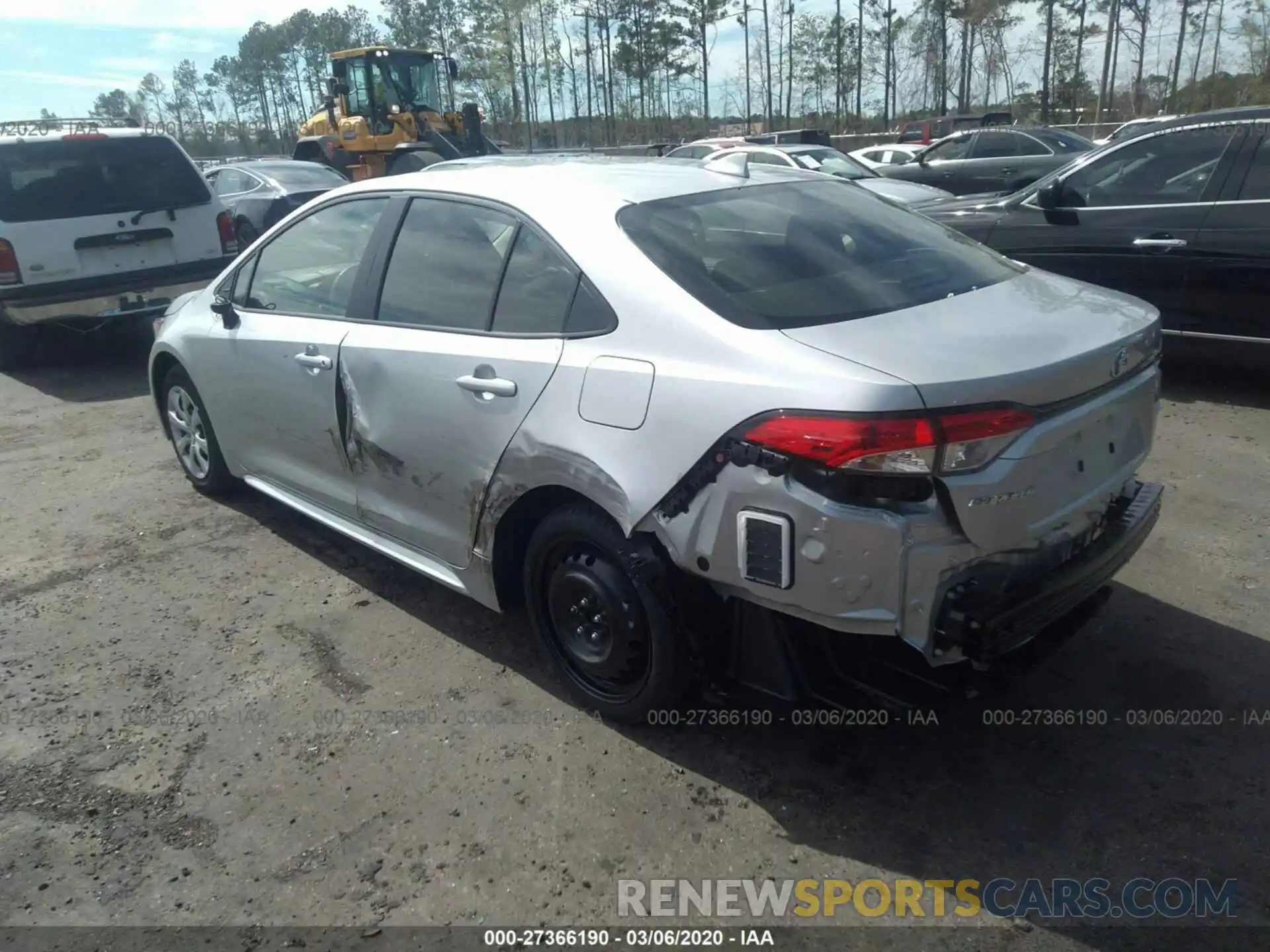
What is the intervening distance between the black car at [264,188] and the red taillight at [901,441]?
998 cm

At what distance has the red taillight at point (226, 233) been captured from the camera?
8664mm

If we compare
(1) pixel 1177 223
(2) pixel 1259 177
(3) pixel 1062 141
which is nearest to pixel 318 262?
(1) pixel 1177 223

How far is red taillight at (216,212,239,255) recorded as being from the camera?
341 inches

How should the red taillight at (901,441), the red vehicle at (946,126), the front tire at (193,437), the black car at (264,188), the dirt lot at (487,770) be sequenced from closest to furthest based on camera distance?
1. the red taillight at (901,441)
2. the dirt lot at (487,770)
3. the front tire at (193,437)
4. the black car at (264,188)
5. the red vehicle at (946,126)

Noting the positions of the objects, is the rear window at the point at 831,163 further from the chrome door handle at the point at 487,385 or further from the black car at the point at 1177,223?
the chrome door handle at the point at 487,385

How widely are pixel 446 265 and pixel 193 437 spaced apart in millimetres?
2433

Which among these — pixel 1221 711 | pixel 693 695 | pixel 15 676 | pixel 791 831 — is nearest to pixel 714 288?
pixel 693 695

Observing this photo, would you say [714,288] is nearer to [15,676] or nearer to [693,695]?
[693,695]

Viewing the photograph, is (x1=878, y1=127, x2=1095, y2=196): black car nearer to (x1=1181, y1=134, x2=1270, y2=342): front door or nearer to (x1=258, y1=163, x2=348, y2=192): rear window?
(x1=258, y1=163, x2=348, y2=192): rear window

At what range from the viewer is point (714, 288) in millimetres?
2863

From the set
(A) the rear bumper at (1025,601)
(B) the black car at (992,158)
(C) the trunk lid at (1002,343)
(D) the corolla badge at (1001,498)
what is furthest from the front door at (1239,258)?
(B) the black car at (992,158)

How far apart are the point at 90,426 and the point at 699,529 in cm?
584

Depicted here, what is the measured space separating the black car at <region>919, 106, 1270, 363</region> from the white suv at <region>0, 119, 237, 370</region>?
6570mm

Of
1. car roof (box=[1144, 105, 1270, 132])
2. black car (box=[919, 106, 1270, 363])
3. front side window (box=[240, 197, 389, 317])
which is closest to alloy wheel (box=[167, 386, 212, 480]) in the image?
front side window (box=[240, 197, 389, 317])
